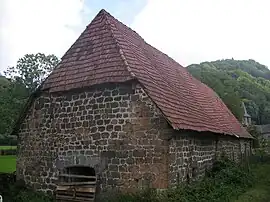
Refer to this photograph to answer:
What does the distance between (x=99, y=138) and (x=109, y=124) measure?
22.7 inches

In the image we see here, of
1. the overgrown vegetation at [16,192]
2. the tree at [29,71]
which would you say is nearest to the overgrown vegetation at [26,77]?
the tree at [29,71]

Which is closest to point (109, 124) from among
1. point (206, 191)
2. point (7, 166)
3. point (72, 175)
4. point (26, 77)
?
point (72, 175)

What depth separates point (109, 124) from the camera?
10242 millimetres

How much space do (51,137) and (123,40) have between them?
4379 millimetres

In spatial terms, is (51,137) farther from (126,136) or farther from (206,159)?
(206,159)

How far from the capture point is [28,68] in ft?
122

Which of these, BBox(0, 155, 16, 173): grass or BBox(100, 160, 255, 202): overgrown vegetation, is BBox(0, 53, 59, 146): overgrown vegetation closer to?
BBox(0, 155, 16, 173): grass

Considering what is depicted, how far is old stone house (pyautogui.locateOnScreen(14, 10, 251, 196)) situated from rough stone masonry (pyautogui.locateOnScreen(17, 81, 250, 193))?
0.03 metres

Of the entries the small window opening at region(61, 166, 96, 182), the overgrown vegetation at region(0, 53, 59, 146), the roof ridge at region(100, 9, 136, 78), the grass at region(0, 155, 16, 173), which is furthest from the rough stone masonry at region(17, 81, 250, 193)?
the overgrown vegetation at region(0, 53, 59, 146)

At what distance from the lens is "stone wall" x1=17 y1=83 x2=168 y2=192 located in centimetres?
962

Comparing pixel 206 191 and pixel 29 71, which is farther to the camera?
pixel 29 71

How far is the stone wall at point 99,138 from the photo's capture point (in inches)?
379

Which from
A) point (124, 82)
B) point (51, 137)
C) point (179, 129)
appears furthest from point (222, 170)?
point (51, 137)

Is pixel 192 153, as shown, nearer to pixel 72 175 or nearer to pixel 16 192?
pixel 72 175
